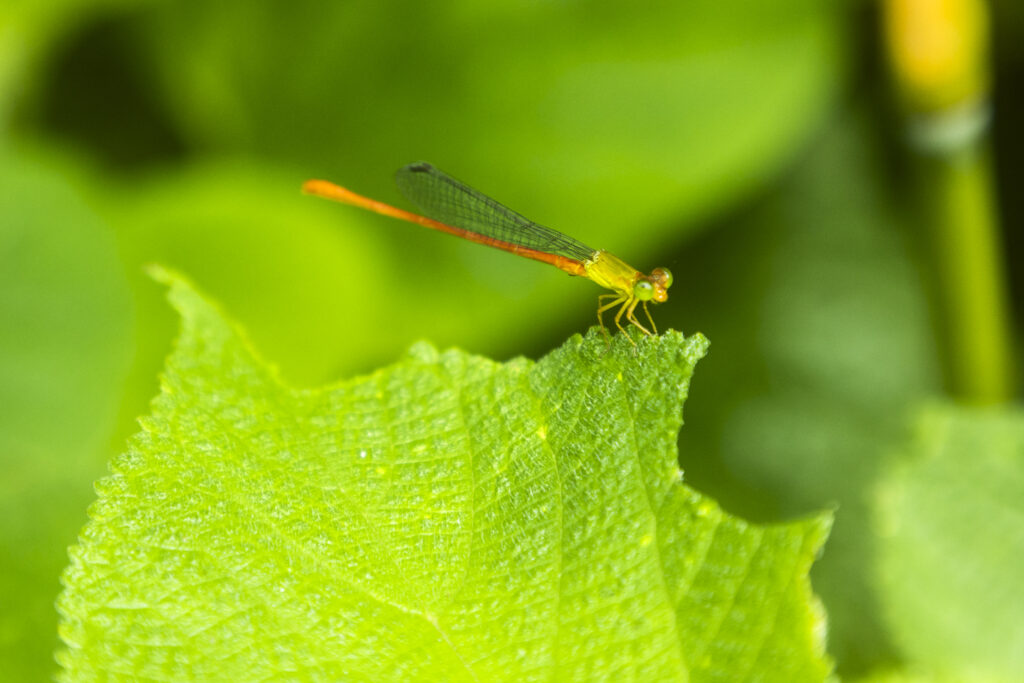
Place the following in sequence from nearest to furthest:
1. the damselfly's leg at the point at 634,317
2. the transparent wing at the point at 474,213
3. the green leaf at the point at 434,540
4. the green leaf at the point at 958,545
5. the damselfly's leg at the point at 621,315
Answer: the green leaf at the point at 434,540, the damselfly's leg at the point at 621,315, the damselfly's leg at the point at 634,317, the green leaf at the point at 958,545, the transparent wing at the point at 474,213

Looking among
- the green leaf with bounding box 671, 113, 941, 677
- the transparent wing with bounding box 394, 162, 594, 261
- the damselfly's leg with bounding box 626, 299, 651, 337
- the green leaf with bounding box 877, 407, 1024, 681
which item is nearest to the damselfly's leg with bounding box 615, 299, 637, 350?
the damselfly's leg with bounding box 626, 299, 651, 337

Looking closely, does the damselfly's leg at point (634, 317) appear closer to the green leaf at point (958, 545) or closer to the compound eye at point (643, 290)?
the compound eye at point (643, 290)

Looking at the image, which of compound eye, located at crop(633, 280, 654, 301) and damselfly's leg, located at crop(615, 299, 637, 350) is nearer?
damselfly's leg, located at crop(615, 299, 637, 350)

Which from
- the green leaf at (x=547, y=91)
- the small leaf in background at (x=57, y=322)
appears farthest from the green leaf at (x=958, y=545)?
the small leaf in background at (x=57, y=322)

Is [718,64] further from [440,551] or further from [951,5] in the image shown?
[440,551]

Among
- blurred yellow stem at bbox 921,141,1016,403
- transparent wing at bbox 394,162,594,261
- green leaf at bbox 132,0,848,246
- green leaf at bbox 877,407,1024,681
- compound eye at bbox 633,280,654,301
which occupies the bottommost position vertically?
green leaf at bbox 877,407,1024,681

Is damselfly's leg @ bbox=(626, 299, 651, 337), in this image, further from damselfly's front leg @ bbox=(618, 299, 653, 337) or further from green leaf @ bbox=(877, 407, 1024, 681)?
green leaf @ bbox=(877, 407, 1024, 681)

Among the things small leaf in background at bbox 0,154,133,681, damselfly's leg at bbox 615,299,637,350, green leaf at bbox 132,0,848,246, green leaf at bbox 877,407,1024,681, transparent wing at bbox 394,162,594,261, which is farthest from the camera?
green leaf at bbox 132,0,848,246
